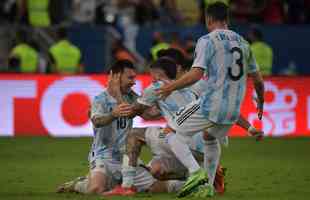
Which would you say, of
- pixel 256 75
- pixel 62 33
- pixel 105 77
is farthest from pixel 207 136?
pixel 62 33

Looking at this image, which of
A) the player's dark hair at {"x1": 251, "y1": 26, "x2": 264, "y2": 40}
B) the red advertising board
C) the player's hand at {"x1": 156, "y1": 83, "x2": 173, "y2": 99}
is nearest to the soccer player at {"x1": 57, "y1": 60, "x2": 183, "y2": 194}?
the player's hand at {"x1": 156, "y1": 83, "x2": 173, "y2": 99}

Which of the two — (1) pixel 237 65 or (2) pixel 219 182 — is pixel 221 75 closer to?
(1) pixel 237 65

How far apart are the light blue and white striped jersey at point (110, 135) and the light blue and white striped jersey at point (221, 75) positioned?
3.62ft

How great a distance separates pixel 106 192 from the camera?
Result: 11.2 meters

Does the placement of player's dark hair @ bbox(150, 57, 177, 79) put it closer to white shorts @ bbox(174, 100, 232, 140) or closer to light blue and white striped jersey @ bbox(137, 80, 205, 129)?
light blue and white striped jersey @ bbox(137, 80, 205, 129)

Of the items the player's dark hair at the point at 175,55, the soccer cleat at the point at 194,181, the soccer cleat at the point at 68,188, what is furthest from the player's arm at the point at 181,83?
the soccer cleat at the point at 68,188

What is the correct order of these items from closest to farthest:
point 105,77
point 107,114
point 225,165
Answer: point 107,114 < point 225,165 < point 105,77

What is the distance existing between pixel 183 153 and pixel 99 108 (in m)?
1.08

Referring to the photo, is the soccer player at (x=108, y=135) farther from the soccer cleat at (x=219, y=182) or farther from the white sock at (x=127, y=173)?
the soccer cleat at (x=219, y=182)

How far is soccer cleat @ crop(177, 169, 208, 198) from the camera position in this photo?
34.7 ft

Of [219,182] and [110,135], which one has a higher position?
[110,135]

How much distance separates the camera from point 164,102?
37.1 feet

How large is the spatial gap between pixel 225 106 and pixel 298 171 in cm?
378

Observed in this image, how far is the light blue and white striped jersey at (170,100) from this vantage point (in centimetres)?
1091
